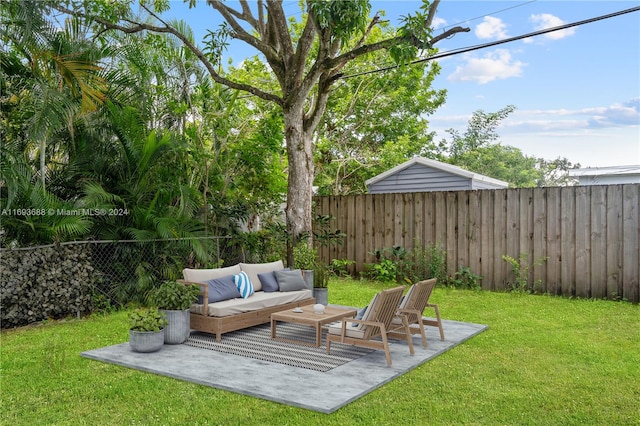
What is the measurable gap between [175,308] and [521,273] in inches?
264

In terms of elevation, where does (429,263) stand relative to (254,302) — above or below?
above

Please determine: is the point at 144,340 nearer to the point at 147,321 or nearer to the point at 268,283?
the point at 147,321

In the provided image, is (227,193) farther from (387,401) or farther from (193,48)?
(387,401)

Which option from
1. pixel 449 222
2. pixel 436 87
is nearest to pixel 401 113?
pixel 436 87

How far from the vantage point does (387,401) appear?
15.7ft

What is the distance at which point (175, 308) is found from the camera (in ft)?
22.6

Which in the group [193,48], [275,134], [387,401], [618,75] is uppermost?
[618,75]

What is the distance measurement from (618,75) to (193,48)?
15823 mm

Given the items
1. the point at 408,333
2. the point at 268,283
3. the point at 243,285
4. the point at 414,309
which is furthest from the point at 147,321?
the point at 414,309

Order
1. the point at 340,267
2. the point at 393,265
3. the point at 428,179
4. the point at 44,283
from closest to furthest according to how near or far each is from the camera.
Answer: the point at 44,283 < the point at 393,265 < the point at 340,267 < the point at 428,179

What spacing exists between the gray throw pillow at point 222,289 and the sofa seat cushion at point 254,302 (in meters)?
0.08

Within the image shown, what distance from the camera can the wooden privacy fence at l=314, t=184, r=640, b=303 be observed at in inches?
379

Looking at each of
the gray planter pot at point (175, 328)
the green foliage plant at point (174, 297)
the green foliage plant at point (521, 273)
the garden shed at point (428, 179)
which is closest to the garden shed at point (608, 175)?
the garden shed at point (428, 179)

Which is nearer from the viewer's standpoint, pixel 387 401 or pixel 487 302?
pixel 387 401
